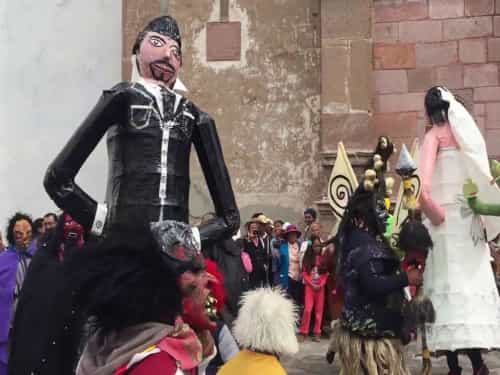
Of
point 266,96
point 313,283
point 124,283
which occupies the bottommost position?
point 313,283

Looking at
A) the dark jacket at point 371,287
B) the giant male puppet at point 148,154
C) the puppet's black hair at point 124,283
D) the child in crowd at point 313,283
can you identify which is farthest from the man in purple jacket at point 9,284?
the child in crowd at point 313,283

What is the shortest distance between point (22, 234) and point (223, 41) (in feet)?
20.3

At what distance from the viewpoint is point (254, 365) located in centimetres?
336

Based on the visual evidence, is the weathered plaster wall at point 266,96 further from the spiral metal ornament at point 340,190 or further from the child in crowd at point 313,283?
the spiral metal ornament at point 340,190

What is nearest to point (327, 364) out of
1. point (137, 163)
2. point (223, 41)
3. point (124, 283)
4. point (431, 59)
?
point (137, 163)

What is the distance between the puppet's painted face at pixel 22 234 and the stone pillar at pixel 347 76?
17.9 ft

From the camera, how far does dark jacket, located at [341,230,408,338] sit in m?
5.20

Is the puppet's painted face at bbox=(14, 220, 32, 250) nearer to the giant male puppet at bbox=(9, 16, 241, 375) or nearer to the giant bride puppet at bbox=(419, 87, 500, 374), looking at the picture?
the giant male puppet at bbox=(9, 16, 241, 375)

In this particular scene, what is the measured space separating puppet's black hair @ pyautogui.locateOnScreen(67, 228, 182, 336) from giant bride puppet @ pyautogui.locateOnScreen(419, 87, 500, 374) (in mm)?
3738

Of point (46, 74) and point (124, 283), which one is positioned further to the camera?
point (46, 74)

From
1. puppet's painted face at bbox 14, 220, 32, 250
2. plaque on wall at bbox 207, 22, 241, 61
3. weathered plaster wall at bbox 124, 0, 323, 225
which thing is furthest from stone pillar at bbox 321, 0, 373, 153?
puppet's painted face at bbox 14, 220, 32, 250

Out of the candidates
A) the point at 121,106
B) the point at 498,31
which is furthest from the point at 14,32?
the point at 121,106

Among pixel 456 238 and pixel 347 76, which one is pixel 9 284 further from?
pixel 347 76

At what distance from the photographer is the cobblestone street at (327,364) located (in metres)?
6.62
